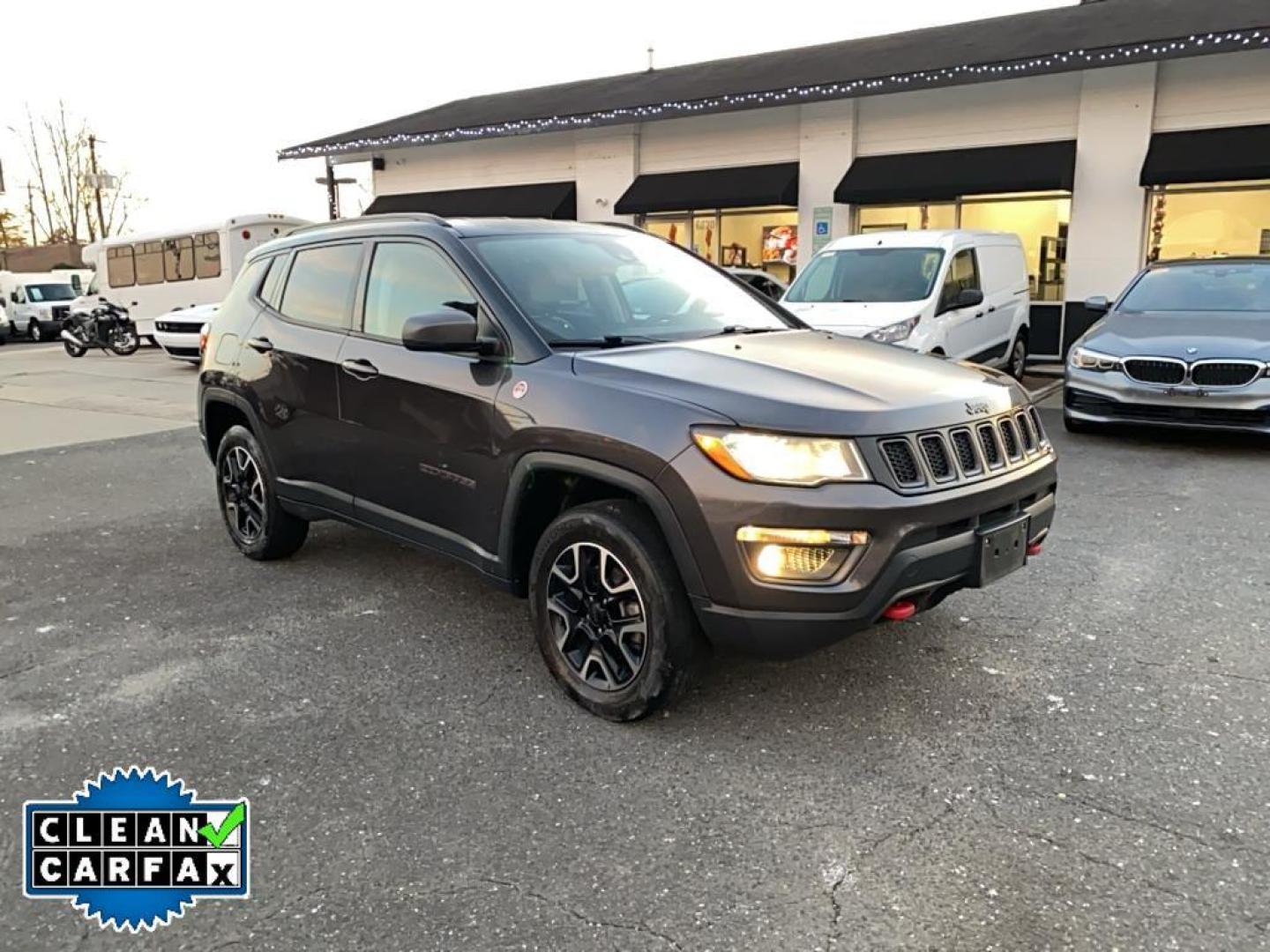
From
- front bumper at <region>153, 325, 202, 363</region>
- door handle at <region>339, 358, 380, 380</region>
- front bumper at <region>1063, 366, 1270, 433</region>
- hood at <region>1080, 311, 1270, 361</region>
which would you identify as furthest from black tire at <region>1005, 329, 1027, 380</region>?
front bumper at <region>153, 325, 202, 363</region>

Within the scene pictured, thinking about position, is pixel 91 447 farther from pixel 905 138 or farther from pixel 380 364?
pixel 905 138

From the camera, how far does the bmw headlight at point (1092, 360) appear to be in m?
8.22

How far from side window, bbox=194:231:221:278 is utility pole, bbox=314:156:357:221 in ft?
10.3

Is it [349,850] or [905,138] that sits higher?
[905,138]

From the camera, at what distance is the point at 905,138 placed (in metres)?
16.7

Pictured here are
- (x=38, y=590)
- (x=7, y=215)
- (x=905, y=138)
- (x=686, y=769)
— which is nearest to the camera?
(x=686, y=769)

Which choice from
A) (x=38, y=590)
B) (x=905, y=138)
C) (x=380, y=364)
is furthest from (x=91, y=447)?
(x=905, y=138)

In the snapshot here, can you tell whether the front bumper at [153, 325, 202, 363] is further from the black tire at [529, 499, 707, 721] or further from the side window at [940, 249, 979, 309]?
the black tire at [529, 499, 707, 721]

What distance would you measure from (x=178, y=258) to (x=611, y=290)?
75.3 feet

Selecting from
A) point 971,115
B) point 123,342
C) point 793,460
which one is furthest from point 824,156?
point 123,342

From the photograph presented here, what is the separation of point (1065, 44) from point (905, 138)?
9.02 feet

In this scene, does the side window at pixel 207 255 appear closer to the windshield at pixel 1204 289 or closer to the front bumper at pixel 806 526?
the windshield at pixel 1204 289

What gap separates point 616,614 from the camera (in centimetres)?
335

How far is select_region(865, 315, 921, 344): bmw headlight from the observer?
29.9 ft
